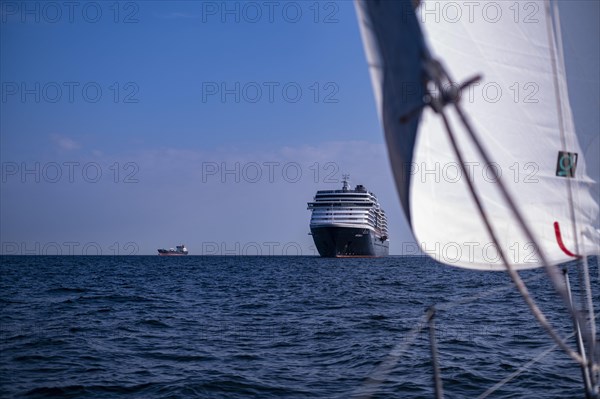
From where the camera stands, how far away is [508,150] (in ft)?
12.9

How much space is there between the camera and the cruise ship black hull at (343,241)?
230ft

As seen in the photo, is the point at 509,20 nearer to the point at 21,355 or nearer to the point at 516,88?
the point at 516,88

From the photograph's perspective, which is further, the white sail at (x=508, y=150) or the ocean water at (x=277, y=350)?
the ocean water at (x=277, y=350)

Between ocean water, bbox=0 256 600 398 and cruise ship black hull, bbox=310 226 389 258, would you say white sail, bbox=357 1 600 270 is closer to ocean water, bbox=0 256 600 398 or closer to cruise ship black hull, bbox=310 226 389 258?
ocean water, bbox=0 256 600 398

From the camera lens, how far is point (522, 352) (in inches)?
392

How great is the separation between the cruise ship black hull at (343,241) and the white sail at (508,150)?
216 feet

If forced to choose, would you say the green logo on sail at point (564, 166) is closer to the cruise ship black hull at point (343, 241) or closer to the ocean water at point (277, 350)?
the ocean water at point (277, 350)

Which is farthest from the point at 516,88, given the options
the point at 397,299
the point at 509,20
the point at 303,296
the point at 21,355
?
the point at 303,296

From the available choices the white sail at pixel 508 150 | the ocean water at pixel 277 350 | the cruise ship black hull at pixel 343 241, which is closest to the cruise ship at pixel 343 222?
the cruise ship black hull at pixel 343 241

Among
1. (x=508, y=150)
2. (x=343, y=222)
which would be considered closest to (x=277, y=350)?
(x=508, y=150)

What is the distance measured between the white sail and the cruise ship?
65.8 meters

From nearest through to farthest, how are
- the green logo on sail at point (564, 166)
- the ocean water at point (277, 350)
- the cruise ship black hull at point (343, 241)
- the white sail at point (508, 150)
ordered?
the white sail at point (508, 150)
the green logo on sail at point (564, 166)
the ocean water at point (277, 350)
the cruise ship black hull at point (343, 241)

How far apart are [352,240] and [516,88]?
2645 inches

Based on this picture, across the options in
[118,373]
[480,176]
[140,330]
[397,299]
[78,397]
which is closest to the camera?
[480,176]
